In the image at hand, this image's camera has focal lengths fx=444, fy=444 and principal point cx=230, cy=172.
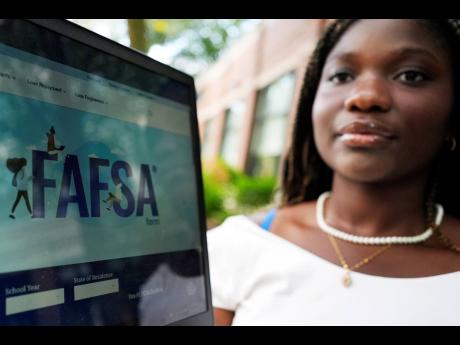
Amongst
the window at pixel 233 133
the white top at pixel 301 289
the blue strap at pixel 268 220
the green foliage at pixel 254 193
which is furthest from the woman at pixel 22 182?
the window at pixel 233 133

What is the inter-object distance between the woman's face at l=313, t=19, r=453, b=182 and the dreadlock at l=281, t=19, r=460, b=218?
0.13ft

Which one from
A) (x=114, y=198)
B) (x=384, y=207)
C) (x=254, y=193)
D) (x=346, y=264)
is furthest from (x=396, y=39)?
(x=254, y=193)

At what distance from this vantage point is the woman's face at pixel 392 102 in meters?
0.91

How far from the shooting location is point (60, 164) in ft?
1.89

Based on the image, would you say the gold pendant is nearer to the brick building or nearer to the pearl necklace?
the pearl necklace

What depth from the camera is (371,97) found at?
91 centimetres

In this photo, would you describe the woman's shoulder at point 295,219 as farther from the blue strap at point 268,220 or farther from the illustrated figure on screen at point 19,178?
the illustrated figure on screen at point 19,178

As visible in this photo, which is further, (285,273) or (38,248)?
(285,273)

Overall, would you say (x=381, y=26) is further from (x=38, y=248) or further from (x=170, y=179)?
(x=38, y=248)

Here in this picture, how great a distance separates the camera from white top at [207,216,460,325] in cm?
86

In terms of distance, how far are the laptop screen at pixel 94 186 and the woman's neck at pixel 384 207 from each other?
1.43ft

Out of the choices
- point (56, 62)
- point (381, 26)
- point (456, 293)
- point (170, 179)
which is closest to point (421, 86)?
point (381, 26)

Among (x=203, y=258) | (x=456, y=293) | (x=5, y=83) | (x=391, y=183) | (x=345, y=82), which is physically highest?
(x=345, y=82)
